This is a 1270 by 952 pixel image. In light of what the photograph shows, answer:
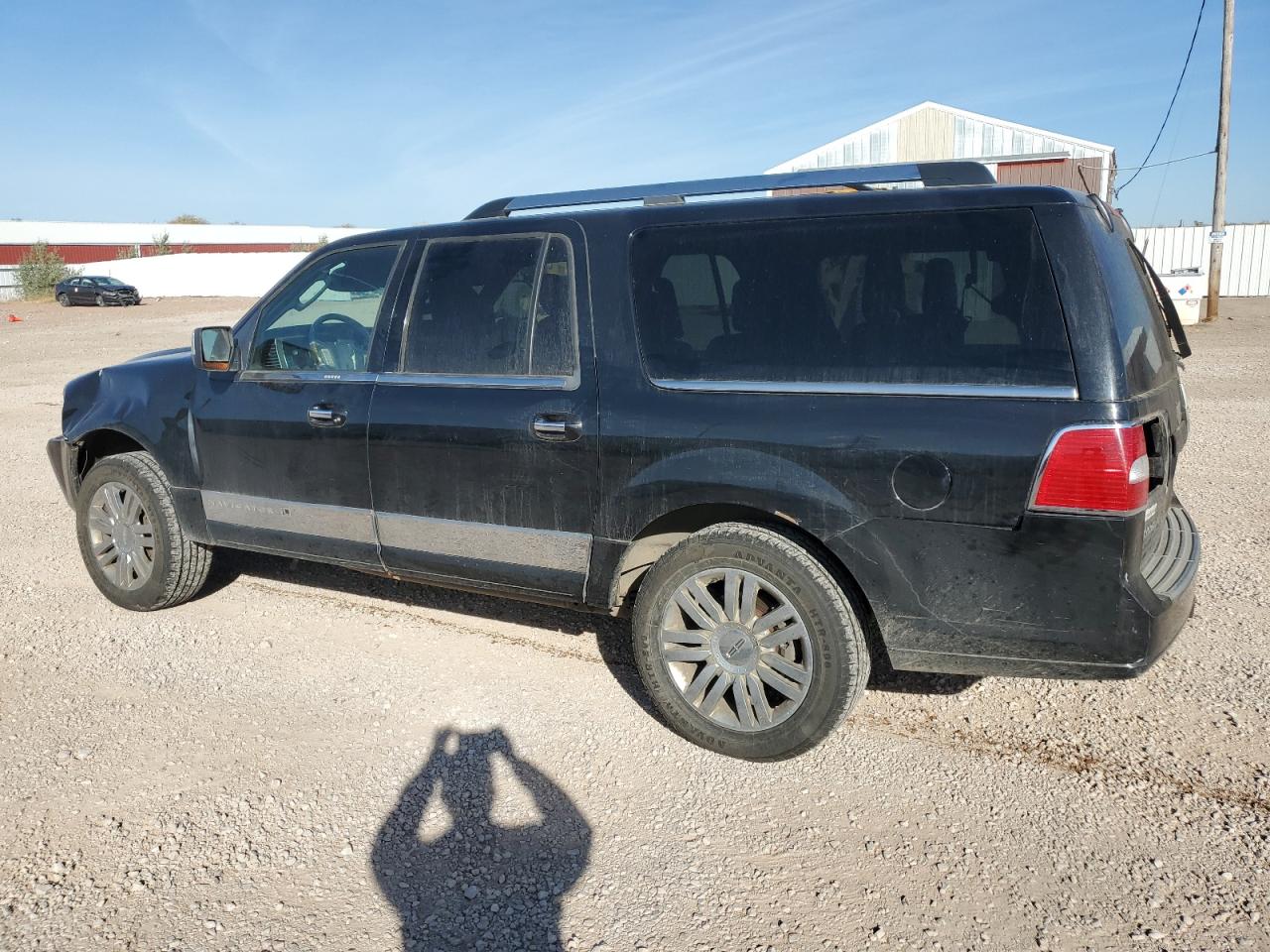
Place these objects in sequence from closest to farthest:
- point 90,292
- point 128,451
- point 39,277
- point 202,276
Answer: point 128,451, point 90,292, point 39,277, point 202,276

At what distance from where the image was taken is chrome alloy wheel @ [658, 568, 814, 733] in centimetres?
331

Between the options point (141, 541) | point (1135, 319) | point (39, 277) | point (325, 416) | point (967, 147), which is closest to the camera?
point (1135, 319)

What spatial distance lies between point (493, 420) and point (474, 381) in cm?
22

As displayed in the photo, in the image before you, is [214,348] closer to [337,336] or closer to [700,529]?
[337,336]

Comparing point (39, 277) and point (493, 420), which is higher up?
point (39, 277)

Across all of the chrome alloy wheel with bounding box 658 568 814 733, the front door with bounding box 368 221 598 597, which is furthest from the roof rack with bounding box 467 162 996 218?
the chrome alloy wheel with bounding box 658 568 814 733

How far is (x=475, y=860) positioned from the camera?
2.88 meters

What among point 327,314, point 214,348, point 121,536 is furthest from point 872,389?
point 121,536

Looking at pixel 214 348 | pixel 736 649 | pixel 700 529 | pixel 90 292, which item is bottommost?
pixel 736 649

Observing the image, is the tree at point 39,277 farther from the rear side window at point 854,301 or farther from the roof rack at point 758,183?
the rear side window at point 854,301

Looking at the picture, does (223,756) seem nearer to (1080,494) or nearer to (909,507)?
(909,507)

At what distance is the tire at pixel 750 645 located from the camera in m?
3.21

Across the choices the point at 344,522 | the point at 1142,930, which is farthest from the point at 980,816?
the point at 344,522

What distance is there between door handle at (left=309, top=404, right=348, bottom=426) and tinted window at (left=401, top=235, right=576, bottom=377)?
37cm
